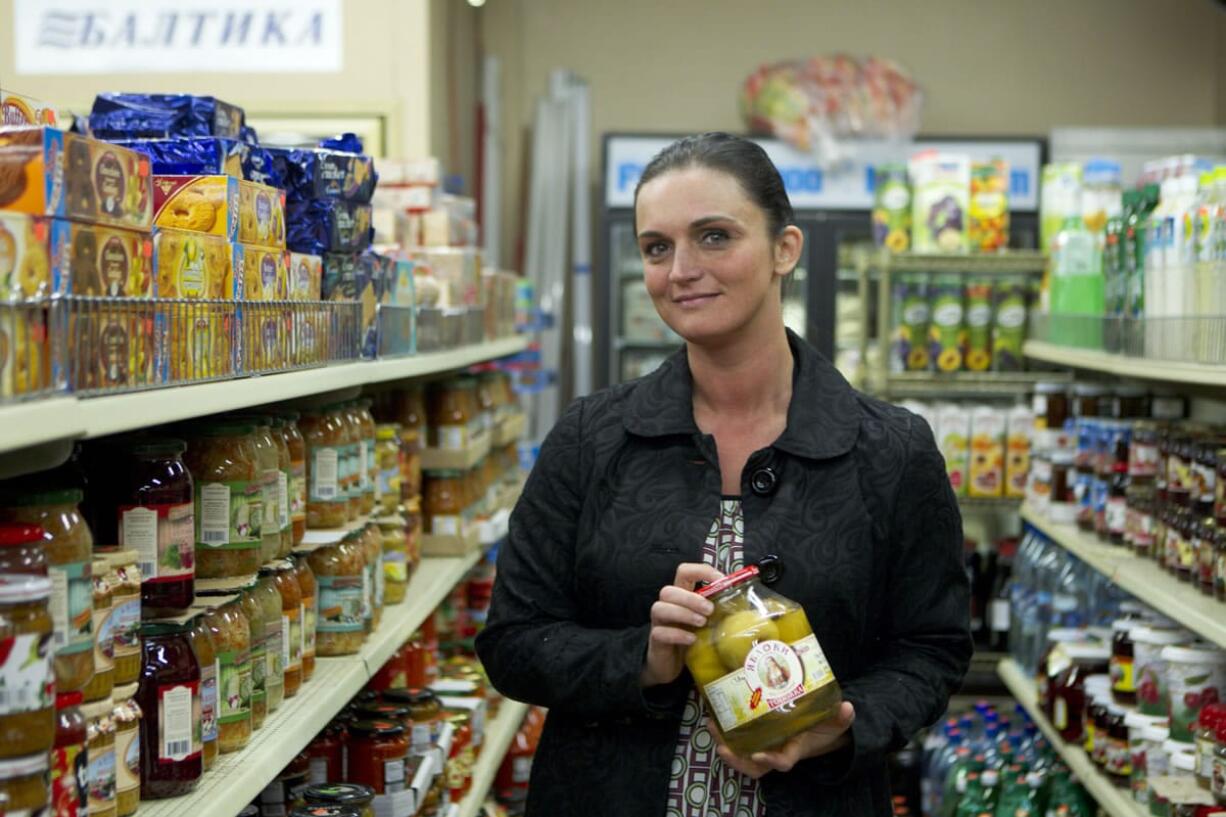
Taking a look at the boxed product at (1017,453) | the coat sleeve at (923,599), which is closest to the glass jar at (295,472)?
the coat sleeve at (923,599)

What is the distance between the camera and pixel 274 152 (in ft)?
8.91

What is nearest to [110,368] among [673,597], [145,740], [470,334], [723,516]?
[145,740]

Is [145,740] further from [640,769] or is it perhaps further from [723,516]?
[723,516]

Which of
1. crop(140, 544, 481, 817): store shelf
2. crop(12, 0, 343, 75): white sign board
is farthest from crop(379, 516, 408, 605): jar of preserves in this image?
crop(12, 0, 343, 75): white sign board

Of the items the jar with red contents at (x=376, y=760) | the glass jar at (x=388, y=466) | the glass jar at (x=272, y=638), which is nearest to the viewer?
the glass jar at (x=272, y=638)

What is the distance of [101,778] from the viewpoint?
1.65 m

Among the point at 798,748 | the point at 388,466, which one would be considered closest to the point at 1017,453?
the point at 388,466

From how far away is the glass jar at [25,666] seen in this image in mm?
1332

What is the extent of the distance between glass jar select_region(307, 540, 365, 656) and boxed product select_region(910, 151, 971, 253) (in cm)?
347

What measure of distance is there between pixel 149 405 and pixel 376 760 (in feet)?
4.96

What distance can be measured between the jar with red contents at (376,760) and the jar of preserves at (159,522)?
1052 mm

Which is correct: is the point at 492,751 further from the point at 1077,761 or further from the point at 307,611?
the point at 307,611

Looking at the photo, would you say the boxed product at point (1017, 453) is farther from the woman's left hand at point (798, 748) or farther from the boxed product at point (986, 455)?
the woman's left hand at point (798, 748)

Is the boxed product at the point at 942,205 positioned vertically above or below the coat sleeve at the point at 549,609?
above
